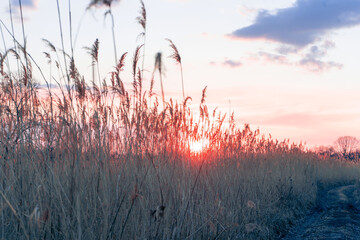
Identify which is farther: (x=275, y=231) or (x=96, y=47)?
(x=275, y=231)

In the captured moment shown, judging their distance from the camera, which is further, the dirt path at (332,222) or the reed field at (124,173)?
the dirt path at (332,222)

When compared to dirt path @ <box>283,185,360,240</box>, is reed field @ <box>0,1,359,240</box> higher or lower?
higher

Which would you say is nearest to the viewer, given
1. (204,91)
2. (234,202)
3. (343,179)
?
(234,202)

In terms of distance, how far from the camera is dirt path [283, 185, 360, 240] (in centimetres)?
427

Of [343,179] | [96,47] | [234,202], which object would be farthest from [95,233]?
[343,179]

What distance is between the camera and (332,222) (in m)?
5.06

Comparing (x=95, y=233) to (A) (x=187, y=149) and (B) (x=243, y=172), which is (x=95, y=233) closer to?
(A) (x=187, y=149)

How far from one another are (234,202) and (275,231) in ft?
3.84

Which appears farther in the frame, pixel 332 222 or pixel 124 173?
pixel 332 222

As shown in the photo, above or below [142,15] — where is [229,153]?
below

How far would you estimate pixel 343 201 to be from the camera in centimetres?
700

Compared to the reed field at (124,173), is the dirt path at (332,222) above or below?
below

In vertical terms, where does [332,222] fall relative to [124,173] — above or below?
below

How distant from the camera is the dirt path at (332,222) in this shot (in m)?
4.27
